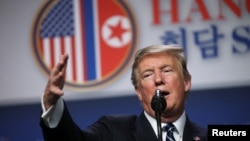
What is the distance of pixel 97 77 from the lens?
2.59m

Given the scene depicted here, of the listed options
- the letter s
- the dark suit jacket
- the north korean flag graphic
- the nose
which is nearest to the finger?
the dark suit jacket

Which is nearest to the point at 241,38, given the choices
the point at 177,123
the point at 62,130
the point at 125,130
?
the point at 177,123

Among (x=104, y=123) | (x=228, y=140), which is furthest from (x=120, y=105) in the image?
(x=228, y=140)

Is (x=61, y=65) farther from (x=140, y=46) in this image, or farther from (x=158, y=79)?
(x=140, y=46)

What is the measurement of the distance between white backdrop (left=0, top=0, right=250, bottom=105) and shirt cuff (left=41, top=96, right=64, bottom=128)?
3.90 ft

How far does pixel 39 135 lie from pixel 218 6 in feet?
3.52

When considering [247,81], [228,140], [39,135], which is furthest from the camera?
[39,135]

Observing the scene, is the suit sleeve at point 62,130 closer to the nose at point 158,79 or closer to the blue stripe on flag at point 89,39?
the nose at point 158,79

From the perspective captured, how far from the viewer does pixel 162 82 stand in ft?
5.52

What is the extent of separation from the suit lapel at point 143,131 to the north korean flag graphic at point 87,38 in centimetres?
87

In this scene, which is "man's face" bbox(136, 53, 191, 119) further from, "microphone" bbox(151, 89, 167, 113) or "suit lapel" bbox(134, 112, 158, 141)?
"microphone" bbox(151, 89, 167, 113)

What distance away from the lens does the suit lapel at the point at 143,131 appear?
1678 mm

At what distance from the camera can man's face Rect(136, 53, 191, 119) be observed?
1686 mm

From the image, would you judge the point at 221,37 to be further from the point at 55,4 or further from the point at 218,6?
the point at 55,4
